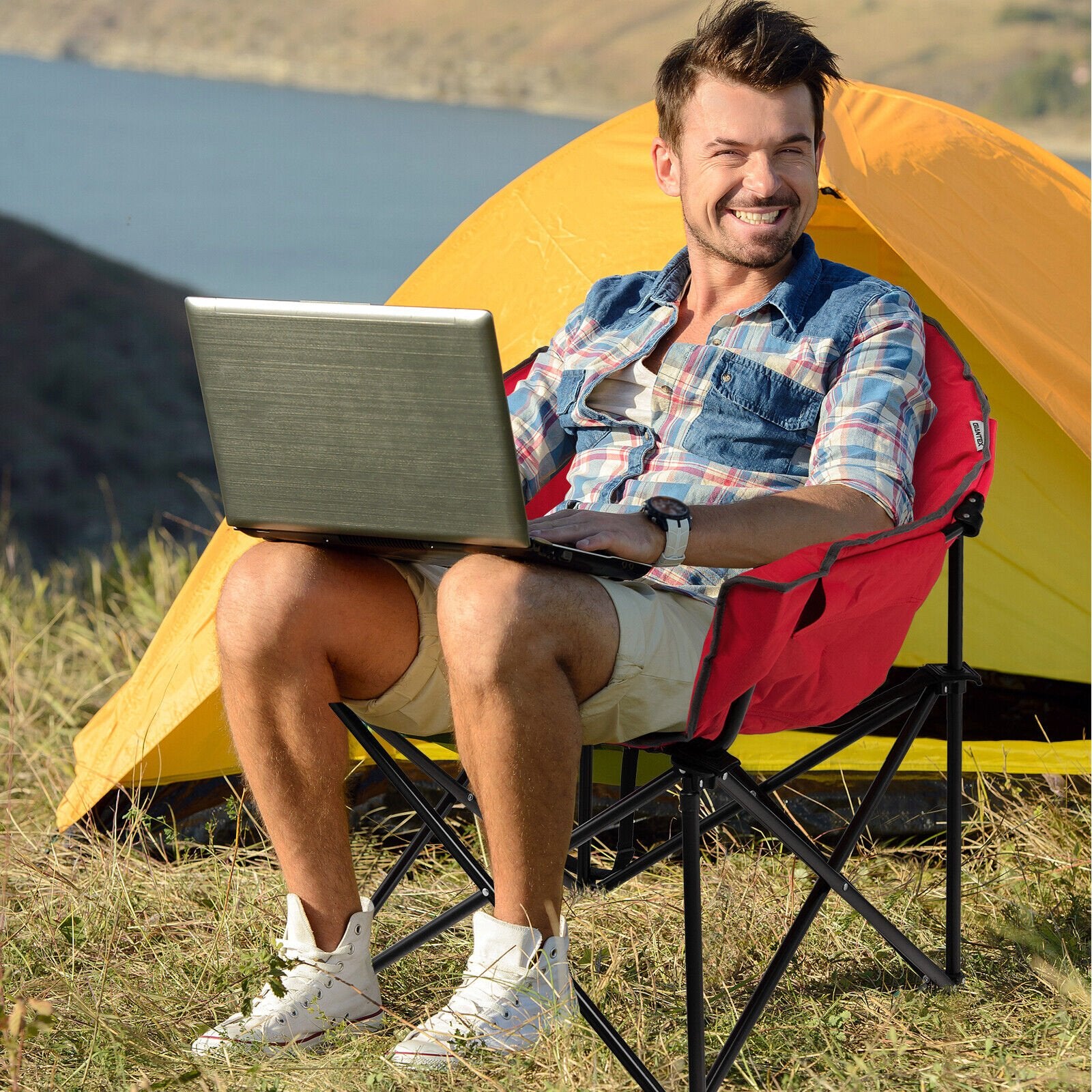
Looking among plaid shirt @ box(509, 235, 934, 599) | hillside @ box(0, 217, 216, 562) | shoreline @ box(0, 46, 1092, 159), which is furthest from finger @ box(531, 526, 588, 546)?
shoreline @ box(0, 46, 1092, 159)

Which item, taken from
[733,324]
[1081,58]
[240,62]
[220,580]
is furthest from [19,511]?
[240,62]

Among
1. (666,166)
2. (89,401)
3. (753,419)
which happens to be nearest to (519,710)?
(753,419)

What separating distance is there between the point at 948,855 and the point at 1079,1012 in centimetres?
25

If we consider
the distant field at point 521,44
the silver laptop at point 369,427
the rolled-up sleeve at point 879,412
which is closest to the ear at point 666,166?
the rolled-up sleeve at point 879,412

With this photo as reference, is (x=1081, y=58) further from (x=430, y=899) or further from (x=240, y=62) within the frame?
Answer: (x=430, y=899)

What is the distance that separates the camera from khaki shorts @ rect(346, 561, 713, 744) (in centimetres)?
161

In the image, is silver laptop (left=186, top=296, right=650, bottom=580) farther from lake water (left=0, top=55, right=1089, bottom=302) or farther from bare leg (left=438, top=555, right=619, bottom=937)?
lake water (left=0, top=55, right=1089, bottom=302)

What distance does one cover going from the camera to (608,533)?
1563 mm

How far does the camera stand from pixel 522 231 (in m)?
2.72

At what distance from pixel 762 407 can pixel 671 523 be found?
36cm

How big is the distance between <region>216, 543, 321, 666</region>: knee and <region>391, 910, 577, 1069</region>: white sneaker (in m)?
0.39

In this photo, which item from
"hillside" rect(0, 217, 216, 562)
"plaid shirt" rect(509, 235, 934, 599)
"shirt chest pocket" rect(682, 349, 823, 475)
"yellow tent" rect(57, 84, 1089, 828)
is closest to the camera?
"plaid shirt" rect(509, 235, 934, 599)

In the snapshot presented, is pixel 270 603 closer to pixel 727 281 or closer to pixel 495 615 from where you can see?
pixel 495 615

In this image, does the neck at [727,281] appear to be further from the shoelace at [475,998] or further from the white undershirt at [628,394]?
the shoelace at [475,998]
